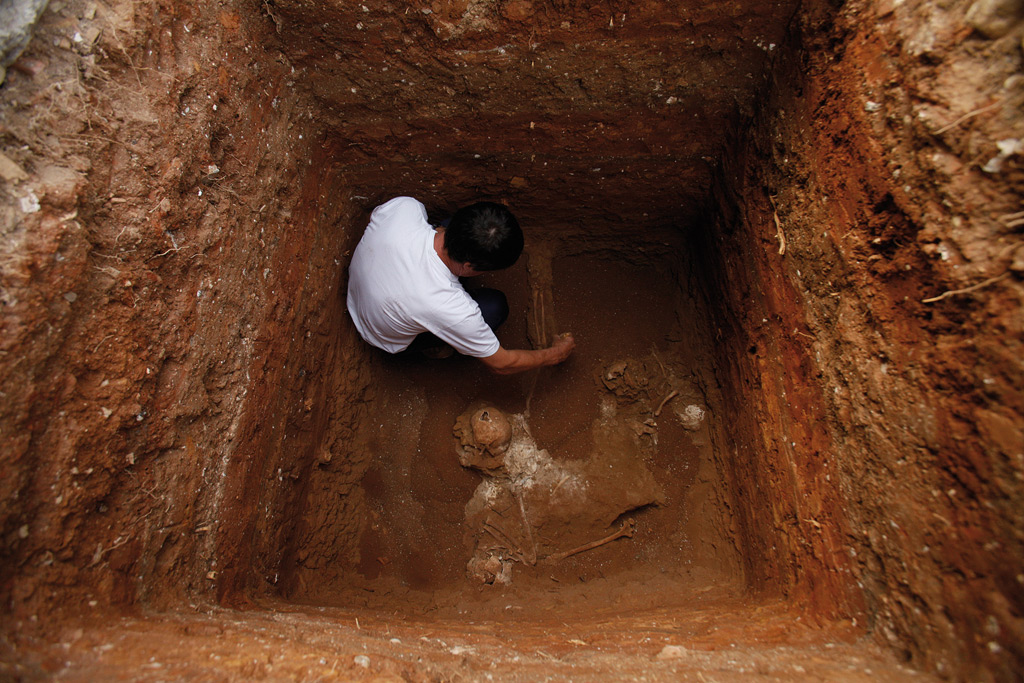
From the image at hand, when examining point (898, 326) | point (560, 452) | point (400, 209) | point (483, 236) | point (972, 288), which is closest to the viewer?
point (972, 288)

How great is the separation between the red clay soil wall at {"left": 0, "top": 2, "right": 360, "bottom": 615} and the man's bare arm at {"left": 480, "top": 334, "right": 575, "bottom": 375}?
874 mm

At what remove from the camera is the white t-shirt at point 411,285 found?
2141 millimetres

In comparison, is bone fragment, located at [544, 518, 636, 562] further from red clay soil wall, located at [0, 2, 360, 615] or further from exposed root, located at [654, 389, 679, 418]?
red clay soil wall, located at [0, 2, 360, 615]

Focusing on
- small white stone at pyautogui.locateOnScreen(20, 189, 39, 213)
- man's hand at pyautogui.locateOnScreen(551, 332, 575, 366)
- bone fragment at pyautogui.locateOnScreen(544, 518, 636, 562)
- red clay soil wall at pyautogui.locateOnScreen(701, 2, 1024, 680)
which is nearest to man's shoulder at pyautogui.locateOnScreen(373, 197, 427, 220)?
man's hand at pyautogui.locateOnScreen(551, 332, 575, 366)

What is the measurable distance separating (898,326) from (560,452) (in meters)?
1.67

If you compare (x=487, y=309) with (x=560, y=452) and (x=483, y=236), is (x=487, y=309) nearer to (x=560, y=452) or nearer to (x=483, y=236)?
(x=483, y=236)

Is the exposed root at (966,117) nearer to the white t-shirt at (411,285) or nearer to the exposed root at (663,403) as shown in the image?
the white t-shirt at (411,285)

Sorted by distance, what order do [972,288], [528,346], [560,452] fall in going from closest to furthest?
[972,288]
[560,452]
[528,346]

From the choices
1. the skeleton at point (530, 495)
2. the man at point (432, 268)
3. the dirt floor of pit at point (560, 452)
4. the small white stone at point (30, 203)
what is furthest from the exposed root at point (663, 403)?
the small white stone at point (30, 203)

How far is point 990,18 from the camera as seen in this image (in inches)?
50.7

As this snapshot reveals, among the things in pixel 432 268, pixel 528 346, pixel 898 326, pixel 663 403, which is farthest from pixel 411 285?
pixel 898 326

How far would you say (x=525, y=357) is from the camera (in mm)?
2459

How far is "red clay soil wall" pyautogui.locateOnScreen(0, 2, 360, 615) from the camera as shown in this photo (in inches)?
53.0

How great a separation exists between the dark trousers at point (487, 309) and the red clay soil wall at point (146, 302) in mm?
658
